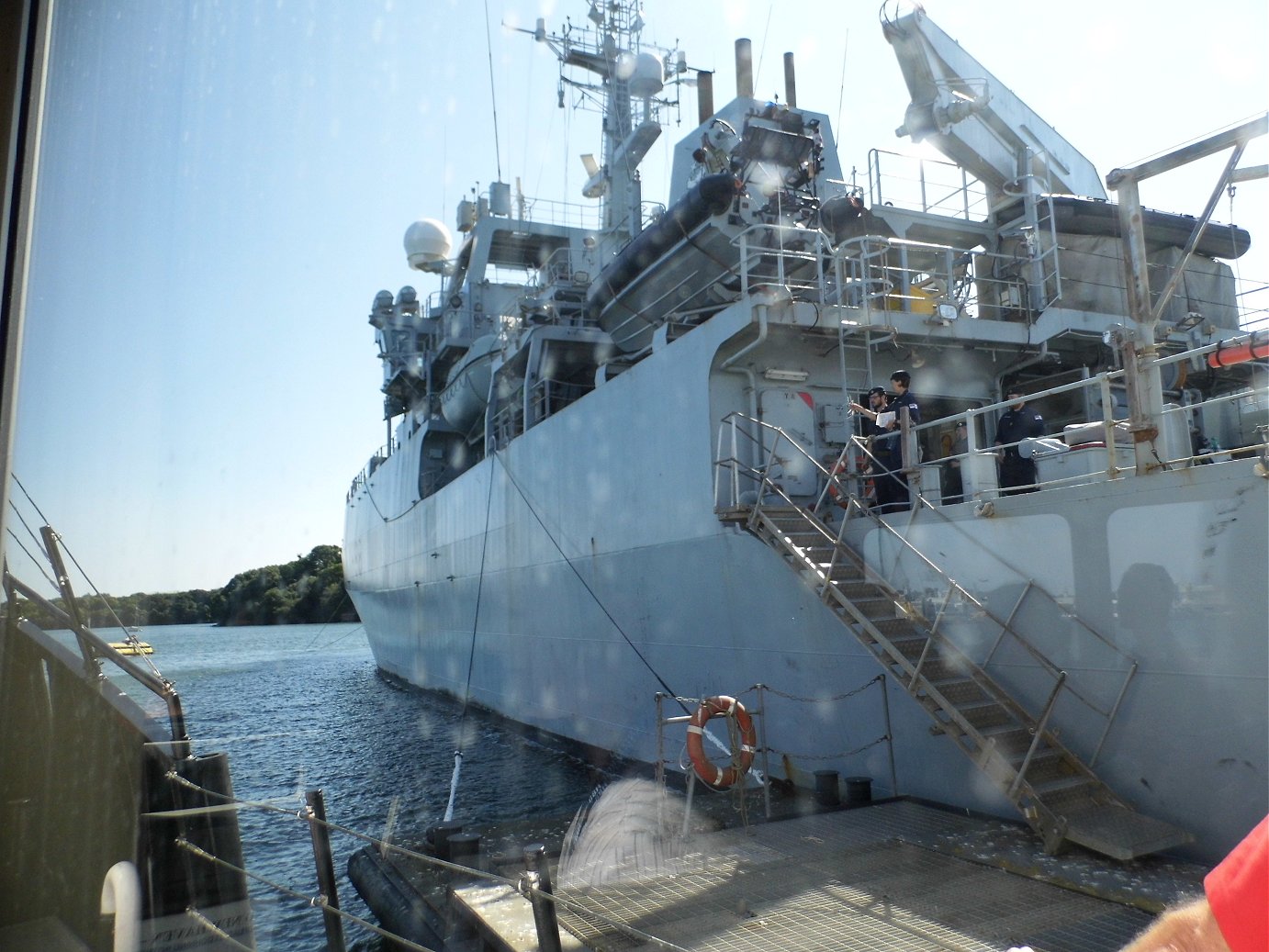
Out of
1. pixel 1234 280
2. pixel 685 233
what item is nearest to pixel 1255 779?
pixel 685 233

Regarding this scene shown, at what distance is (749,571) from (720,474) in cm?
92

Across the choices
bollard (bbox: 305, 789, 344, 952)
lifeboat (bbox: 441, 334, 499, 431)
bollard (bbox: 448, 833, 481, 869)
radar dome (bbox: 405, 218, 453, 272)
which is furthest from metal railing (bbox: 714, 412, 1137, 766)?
radar dome (bbox: 405, 218, 453, 272)

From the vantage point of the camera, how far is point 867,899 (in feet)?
13.8

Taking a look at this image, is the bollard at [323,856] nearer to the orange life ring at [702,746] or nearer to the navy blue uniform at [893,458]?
the orange life ring at [702,746]

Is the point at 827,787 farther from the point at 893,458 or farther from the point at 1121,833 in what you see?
the point at 893,458

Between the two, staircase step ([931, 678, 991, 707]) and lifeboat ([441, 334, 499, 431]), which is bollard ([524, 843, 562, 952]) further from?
lifeboat ([441, 334, 499, 431])

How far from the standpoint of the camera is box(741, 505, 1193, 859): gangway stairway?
473 centimetres

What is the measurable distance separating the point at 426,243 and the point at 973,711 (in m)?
16.0

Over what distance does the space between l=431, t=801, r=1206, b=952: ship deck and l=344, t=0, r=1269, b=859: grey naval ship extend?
360mm

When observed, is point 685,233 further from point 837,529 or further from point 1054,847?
point 1054,847

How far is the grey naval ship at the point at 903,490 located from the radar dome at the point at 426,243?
343cm

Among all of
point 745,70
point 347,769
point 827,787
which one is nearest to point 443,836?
point 827,787

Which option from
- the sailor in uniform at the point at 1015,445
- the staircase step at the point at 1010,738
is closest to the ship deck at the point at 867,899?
the staircase step at the point at 1010,738

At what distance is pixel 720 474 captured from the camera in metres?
8.03
